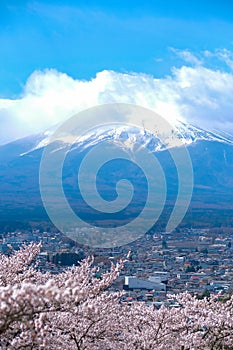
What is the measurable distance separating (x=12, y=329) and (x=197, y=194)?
51.4 m

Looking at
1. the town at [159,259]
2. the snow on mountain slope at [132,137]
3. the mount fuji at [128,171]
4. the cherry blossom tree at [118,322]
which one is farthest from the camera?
the snow on mountain slope at [132,137]

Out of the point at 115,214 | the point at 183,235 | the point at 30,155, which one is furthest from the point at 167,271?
the point at 30,155

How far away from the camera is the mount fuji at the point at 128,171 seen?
134ft

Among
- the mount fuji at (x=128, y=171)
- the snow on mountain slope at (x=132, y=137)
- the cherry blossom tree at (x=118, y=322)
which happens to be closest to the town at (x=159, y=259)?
the cherry blossom tree at (x=118, y=322)

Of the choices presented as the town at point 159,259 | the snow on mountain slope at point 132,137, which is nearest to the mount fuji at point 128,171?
the snow on mountain slope at point 132,137

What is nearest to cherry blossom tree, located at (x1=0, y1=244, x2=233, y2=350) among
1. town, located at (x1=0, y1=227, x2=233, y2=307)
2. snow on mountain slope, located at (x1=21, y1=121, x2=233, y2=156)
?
town, located at (x1=0, y1=227, x2=233, y2=307)

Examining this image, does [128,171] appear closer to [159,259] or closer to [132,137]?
[132,137]

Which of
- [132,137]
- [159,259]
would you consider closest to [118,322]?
[159,259]

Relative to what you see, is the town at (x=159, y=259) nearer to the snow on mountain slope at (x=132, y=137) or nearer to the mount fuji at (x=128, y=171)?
the mount fuji at (x=128, y=171)

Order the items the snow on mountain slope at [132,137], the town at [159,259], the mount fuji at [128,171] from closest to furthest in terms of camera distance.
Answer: the town at [159,259] → the mount fuji at [128,171] → the snow on mountain slope at [132,137]

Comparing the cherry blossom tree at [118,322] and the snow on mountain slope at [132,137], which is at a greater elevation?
the snow on mountain slope at [132,137]

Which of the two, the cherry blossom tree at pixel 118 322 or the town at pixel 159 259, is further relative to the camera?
the town at pixel 159 259

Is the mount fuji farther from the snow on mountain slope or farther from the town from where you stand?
the town

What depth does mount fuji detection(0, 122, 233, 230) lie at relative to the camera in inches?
1608
